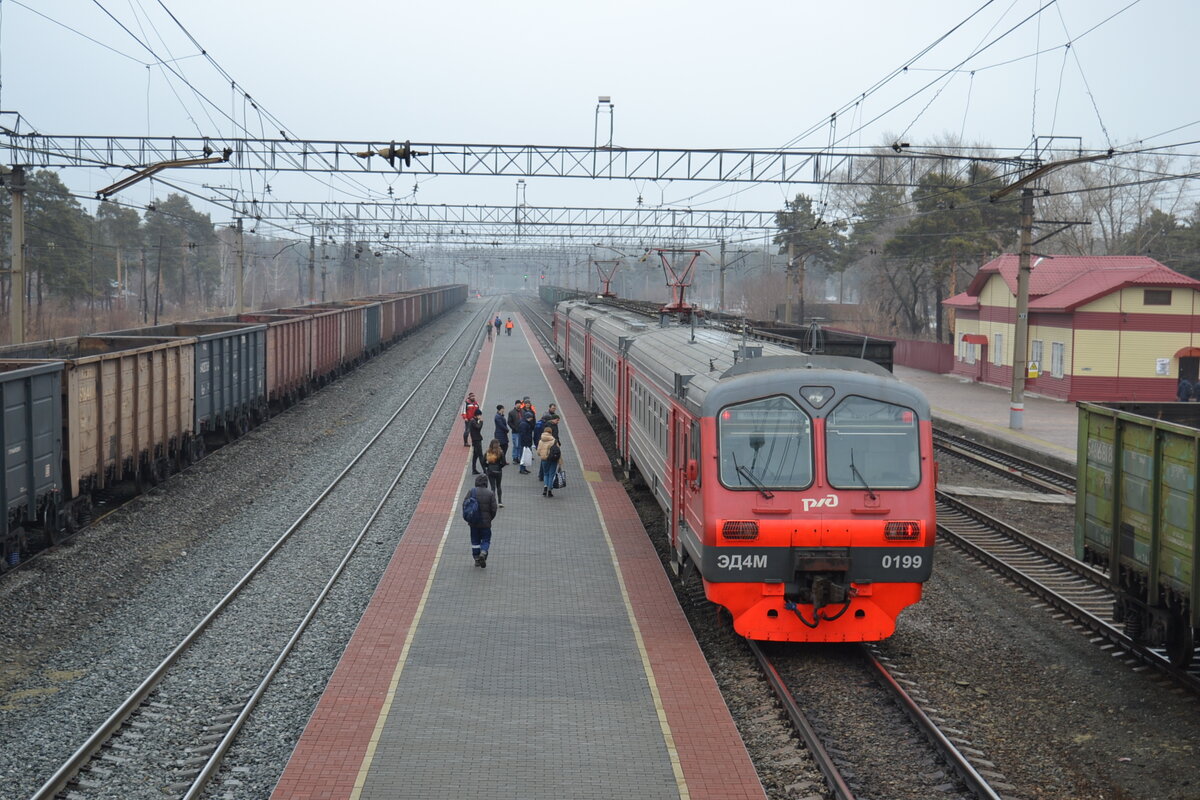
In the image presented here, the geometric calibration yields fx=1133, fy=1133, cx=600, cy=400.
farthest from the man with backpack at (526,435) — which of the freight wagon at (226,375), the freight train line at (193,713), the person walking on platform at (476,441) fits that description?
the freight wagon at (226,375)

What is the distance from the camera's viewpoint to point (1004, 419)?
3234 cm

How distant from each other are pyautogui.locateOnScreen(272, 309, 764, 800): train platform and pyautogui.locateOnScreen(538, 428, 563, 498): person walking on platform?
2163 mm

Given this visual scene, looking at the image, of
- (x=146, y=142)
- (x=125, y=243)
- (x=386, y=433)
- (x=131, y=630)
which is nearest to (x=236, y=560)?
(x=131, y=630)

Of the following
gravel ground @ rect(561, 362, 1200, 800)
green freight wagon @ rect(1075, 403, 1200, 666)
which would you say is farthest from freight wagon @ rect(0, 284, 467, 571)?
green freight wagon @ rect(1075, 403, 1200, 666)

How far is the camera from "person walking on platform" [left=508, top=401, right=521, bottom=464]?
20953 mm

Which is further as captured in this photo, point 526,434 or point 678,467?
point 526,434

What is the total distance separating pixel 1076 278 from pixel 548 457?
90.4ft

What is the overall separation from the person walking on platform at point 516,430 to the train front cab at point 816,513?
10585 mm

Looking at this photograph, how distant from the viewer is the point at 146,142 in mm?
28797

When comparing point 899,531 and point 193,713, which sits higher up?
point 899,531

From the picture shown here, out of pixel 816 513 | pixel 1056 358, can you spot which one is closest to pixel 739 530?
pixel 816 513

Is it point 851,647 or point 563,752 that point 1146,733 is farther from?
point 563,752

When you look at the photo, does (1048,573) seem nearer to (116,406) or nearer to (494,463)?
(494,463)

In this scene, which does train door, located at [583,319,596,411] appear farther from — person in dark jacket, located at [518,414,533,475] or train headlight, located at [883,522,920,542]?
train headlight, located at [883,522,920,542]
